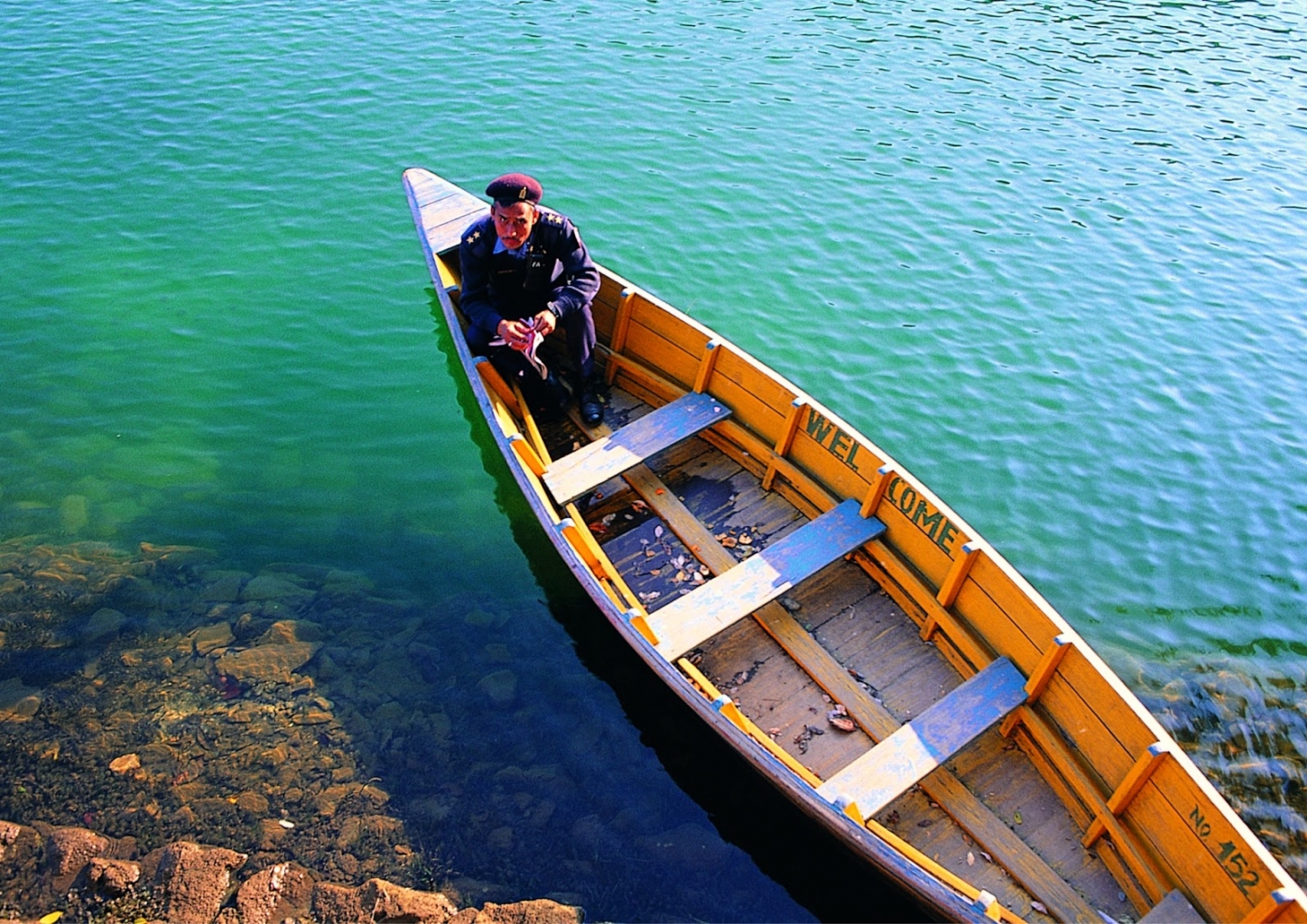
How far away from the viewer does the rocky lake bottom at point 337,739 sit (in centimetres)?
681

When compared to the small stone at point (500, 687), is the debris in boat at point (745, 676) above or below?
above

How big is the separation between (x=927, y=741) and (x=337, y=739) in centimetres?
470

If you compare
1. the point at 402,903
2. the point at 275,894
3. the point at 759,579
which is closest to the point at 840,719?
the point at 759,579

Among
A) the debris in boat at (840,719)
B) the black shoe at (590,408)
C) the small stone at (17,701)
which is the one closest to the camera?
the debris in boat at (840,719)

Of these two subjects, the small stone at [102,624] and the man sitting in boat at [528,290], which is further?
the man sitting in boat at [528,290]

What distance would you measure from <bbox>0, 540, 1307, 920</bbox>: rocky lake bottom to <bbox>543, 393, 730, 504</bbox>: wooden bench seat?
148cm

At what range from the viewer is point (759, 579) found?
24.8ft

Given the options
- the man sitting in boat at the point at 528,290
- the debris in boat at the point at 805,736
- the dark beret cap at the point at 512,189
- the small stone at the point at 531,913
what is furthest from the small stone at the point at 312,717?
the dark beret cap at the point at 512,189

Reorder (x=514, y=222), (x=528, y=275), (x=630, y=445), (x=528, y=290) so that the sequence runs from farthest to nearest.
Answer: (x=528, y=290) < (x=528, y=275) < (x=630, y=445) < (x=514, y=222)

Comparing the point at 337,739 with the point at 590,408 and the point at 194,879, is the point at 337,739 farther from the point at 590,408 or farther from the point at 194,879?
the point at 590,408

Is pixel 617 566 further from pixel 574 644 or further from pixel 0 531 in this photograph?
pixel 0 531

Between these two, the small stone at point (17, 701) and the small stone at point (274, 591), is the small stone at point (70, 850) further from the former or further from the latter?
the small stone at point (274, 591)

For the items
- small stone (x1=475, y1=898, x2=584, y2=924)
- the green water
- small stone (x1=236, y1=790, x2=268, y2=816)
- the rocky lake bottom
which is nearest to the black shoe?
the green water

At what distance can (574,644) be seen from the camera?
8.42m
